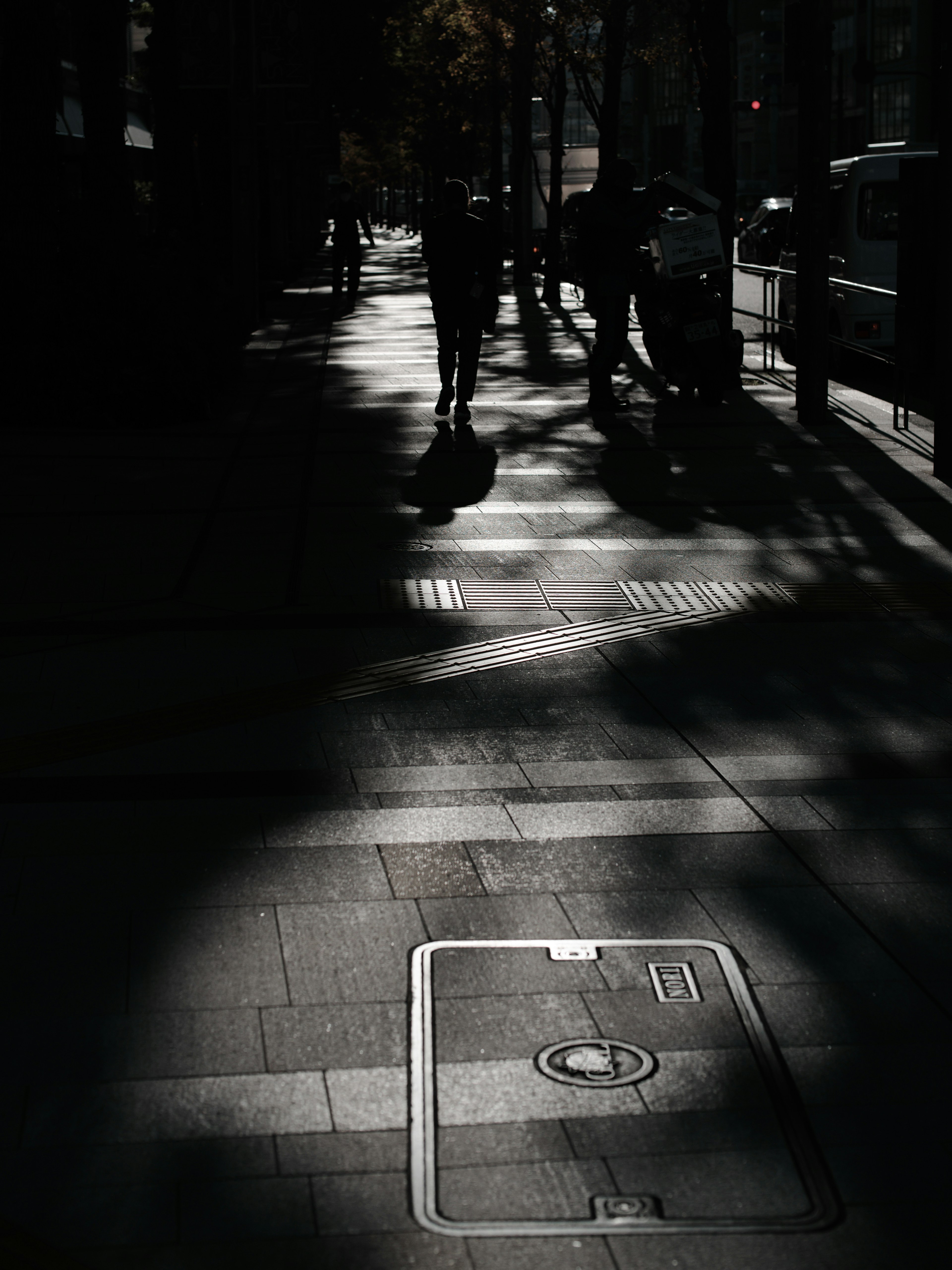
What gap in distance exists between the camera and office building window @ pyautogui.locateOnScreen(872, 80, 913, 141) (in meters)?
72.6

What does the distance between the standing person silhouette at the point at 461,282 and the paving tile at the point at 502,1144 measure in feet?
35.4

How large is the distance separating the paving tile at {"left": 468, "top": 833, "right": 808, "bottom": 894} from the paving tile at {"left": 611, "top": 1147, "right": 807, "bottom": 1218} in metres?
1.31

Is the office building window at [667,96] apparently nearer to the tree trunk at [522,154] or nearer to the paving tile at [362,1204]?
the tree trunk at [522,154]

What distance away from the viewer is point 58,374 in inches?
548

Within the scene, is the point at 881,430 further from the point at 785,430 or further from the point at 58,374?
the point at 58,374

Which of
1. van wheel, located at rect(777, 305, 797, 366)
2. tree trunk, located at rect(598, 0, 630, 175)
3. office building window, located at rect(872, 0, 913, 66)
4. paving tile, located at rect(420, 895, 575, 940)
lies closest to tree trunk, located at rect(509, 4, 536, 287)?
tree trunk, located at rect(598, 0, 630, 175)

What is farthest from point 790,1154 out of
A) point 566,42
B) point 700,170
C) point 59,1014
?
point 700,170

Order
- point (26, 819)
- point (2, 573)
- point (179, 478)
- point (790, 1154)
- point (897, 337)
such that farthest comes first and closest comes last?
point (897, 337) → point (179, 478) → point (2, 573) → point (26, 819) → point (790, 1154)

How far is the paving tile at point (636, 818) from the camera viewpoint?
4.73m

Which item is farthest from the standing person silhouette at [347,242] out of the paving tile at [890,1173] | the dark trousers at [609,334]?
the paving tile at [890,1173]

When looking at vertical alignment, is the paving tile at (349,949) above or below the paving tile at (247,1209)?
below

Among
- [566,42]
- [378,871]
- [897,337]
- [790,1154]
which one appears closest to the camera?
[790,1154]

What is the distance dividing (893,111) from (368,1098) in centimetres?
7813

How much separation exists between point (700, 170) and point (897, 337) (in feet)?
335
